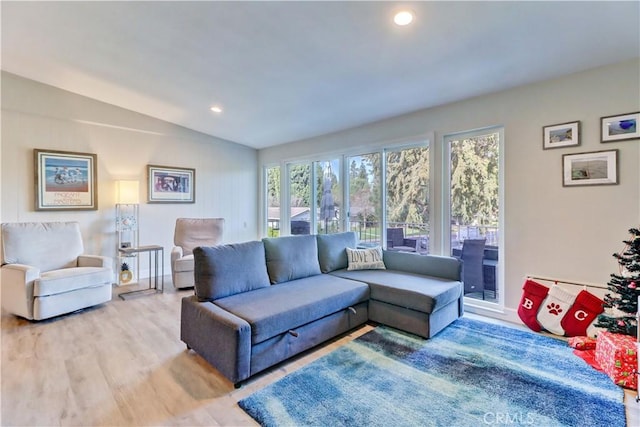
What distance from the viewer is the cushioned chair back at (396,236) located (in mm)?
4266

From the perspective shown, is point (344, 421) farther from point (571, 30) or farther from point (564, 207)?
point (571, 30)

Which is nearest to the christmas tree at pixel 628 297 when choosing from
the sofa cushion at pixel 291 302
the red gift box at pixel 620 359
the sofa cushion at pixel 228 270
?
the red gift box at pixel 620 359

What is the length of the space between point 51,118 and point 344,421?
5360 millimetres

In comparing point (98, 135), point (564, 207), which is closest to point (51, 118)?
point (98, 135)

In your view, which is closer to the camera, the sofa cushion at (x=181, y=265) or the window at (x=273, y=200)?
the sofa cushion at (x=181, y=265)

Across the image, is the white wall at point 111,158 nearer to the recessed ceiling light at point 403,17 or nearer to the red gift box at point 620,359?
the recessed ceiling light at point 403,17

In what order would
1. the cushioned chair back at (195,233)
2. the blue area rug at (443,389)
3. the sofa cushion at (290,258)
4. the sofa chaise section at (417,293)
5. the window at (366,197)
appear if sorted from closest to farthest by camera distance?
1. the blue area rug at (443,389)
2. the sofa chaise section at (417,293)
3. the sofa cushion at (290,258)
4. the window at (366,197)
5. the cushioned chair back at (195,233)

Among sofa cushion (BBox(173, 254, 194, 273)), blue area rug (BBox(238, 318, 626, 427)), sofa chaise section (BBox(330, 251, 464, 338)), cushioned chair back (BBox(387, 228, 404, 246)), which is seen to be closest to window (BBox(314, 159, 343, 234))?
cushioned chair back (BBox(387, 228, 404, 246))

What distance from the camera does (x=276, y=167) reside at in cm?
638

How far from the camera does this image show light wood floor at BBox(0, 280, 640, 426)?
5.83 feet

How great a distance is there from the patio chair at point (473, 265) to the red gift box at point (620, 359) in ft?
4.30

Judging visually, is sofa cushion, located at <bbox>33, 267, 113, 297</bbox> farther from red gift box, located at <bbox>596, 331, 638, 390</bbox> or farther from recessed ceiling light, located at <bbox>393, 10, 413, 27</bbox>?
red gift box, located at <bbox>596, 331, 638, 390</bbox>

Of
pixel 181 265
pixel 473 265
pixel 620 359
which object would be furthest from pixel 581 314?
pixel 181 265

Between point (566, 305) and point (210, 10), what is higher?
point (210, 10)
